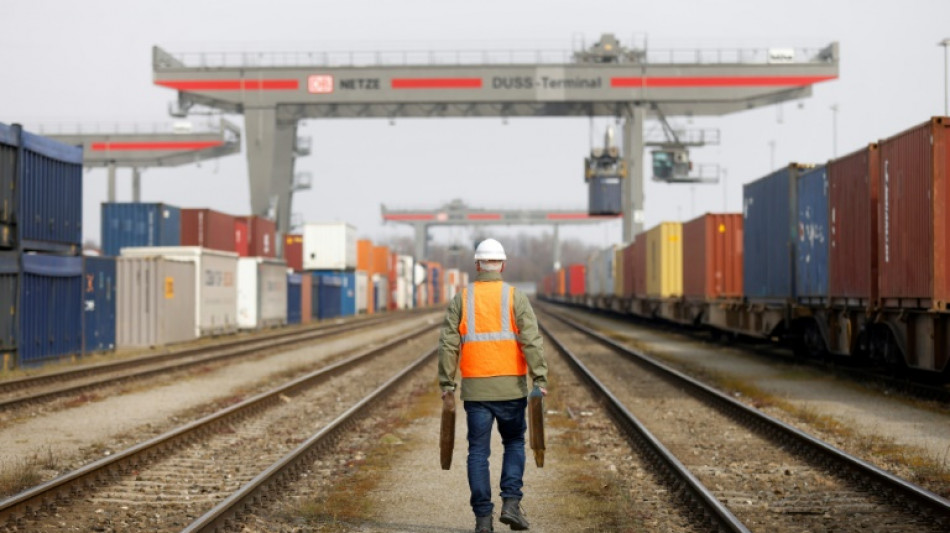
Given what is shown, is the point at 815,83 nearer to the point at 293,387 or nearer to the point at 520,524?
the point at 293,387

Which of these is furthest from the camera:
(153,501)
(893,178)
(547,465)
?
(893,178)

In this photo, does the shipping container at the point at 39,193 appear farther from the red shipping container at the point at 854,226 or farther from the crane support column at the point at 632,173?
the crane support column at the point at 632,173

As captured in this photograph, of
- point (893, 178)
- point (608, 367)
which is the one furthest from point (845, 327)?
point (608, 367)

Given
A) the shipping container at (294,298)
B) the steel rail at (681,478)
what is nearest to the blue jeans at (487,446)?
the steel rail at (681,478)

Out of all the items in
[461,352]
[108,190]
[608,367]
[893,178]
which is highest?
[108,190]

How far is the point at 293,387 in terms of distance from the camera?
647 inches

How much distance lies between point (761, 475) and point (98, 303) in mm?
19623

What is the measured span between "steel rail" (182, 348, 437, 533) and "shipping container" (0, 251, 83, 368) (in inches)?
349

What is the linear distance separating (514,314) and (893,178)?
1065 centimetres

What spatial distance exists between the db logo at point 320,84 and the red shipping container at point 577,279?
31.5 metres

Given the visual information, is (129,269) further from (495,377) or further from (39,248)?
(495,377)

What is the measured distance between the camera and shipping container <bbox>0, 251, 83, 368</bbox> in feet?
60.6

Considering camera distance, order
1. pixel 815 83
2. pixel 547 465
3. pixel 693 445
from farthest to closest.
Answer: pixel 815 83
pixel 693 445
pixel 547 465

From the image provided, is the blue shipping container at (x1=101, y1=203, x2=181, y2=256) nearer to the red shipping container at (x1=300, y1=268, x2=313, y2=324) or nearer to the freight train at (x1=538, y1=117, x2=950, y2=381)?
the red shipping container at (x1=300, y1=268, x2=313, y2=324)
